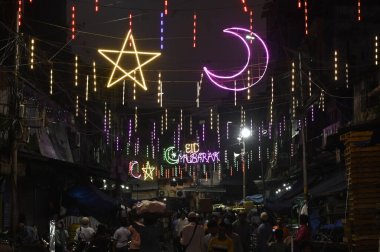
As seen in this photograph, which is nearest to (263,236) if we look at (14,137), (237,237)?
(237,237)

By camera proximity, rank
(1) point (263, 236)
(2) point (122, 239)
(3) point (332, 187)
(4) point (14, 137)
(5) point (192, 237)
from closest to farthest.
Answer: (5) point (192, 237) < (1) point (263, 236) < (4) point (14, 137) < (2) point (122, 239) < (3) point (332, 187)

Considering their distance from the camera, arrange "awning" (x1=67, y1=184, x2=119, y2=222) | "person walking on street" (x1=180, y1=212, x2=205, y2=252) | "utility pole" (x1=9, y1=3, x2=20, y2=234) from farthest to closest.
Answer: "awning" (x1=67, y1=184, x2=119, y2=222) → "utility pole" (x1=9, y1=3, x2=20, y2=234) → "person walking on street" (x1=180, y1=212, x2=205, y2=252)

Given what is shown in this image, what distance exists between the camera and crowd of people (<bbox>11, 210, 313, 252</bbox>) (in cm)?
1105

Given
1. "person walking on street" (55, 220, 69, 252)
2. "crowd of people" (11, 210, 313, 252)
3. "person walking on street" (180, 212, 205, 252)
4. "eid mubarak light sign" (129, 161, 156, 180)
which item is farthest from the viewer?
"eid mubarak light sign" (129, 161, 156, 180)

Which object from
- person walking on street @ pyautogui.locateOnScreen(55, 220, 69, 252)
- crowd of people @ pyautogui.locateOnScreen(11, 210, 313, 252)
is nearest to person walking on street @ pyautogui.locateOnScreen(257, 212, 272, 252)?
crowd of people @ pyautogui.locateOnScreen(11, 210, 313, 252)

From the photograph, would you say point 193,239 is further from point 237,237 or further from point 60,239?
point 60,239

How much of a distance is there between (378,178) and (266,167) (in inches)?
2061

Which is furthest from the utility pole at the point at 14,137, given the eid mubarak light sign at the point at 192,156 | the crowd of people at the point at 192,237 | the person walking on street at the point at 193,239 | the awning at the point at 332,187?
the eid mubarak light sign at the point at 192,156

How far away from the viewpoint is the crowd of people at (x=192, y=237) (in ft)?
36.2

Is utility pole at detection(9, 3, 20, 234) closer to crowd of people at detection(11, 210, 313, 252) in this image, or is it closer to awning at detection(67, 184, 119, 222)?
crowd of people at detection(11, 210, 313, 252)

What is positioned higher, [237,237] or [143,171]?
[143,171]

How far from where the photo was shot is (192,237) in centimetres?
1320

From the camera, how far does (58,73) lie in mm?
34750

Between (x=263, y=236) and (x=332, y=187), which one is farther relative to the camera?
(x=332, y=187)
